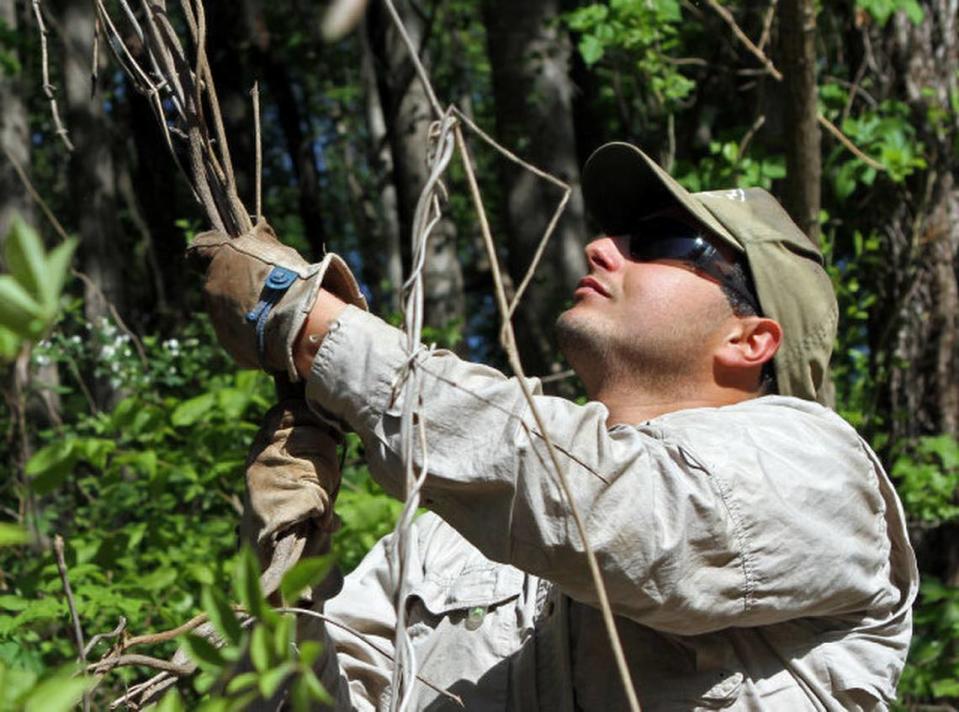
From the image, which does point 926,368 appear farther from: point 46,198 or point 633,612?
point 46,198

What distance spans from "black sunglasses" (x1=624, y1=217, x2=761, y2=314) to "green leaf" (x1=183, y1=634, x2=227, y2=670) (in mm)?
1541

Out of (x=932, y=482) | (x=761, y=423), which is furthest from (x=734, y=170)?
(x=761, y=423)

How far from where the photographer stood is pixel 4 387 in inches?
224

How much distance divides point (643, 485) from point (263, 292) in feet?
1.97

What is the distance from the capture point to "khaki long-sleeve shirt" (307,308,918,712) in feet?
6.71

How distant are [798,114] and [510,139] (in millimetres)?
3673

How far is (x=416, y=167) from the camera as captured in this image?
7441mm

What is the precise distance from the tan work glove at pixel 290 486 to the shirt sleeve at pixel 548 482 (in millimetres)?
121

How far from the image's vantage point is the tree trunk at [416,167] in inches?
292

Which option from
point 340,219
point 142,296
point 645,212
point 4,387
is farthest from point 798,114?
point 340,219

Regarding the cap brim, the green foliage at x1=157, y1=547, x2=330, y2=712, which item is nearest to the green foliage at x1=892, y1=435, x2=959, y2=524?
the cap brim

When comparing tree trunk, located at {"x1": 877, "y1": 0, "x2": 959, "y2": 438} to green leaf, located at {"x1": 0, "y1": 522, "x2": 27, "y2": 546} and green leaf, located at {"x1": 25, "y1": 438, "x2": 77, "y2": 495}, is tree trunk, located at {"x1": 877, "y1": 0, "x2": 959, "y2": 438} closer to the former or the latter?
green leaf, located at {"x1": 25, "y1": 438, "x2": 77, "y2": 495}

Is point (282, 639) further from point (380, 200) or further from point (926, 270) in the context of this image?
point (380, 200)

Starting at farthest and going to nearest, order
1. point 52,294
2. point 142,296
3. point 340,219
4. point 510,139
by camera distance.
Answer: point 340,219
point 142,296
point 510,139
point 52,294
